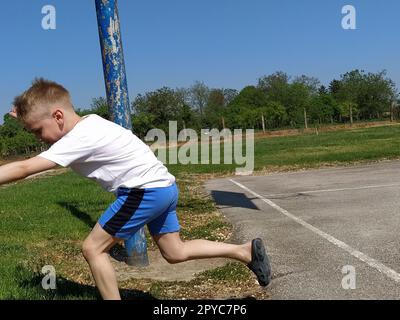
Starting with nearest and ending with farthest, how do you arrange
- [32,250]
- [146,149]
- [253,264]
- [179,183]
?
[146,149]
[253,264]
[32,250]
[179,183]

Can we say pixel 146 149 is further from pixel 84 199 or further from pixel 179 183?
pixel 179 183

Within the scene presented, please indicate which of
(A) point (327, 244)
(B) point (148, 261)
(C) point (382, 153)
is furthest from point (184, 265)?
(C) point (382, 153)

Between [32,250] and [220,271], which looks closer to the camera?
[220,271]

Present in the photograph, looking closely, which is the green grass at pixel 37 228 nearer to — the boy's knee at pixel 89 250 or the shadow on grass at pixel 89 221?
the shadow on grass at pixel 89 221

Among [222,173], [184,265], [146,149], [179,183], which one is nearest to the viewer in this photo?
[146,149]

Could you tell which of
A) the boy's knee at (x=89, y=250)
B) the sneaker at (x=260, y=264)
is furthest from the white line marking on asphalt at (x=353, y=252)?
the boy's knee at (x=89, y=250)

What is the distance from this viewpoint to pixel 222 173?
1780cm

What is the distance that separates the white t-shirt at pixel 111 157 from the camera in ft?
11.2

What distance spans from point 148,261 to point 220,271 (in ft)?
3.65

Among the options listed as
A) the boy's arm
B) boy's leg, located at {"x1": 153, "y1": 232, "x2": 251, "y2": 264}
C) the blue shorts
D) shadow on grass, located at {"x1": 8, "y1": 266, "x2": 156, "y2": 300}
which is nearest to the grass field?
shadow on grass, located at {"x1": 8, "y1": 266, "x2": 156, "y2": 300}

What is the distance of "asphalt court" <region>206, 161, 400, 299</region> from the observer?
14.6ft

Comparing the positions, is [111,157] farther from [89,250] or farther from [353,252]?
[353,252]

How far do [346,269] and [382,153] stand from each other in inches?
565

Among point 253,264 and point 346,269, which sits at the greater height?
point 253,264
